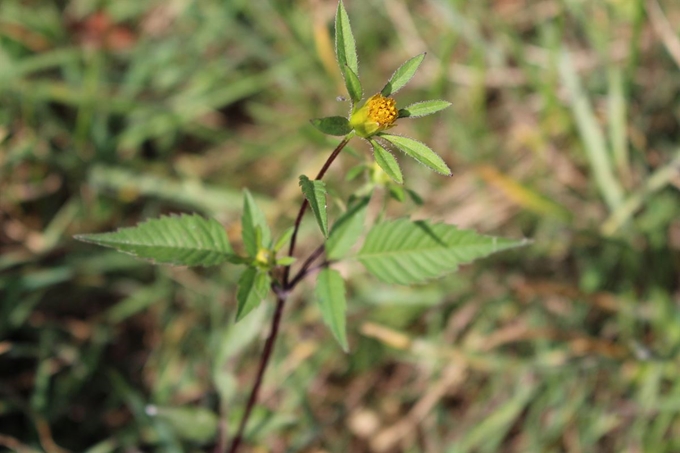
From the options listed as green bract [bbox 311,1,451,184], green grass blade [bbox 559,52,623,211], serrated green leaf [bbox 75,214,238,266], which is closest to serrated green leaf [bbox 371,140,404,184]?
green bract [bbox 311,1,451,184]

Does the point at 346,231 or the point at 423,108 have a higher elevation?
the point at 423,108

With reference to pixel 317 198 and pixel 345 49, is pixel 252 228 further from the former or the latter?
pixel 345 49

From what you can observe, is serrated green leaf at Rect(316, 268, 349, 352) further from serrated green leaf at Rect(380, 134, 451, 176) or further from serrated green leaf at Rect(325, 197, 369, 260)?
serrated green leaf at Rect(380, 134, 451, 176)

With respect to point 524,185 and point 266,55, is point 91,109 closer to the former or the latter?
point 266,55

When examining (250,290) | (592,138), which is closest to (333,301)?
(250,290)

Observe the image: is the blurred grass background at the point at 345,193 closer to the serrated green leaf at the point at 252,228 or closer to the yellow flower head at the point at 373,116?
the serrated green leaf at the point at 252,228

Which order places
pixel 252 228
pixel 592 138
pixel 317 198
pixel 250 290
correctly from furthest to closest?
pixel 592 138 < pixel 252 228 < pixel 250 290 < pixel 317 198

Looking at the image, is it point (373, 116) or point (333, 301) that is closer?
point (373, 116)

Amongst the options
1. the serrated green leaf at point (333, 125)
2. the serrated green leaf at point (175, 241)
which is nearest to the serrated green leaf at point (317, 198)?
the serrated green leaf at point (333, 125)
